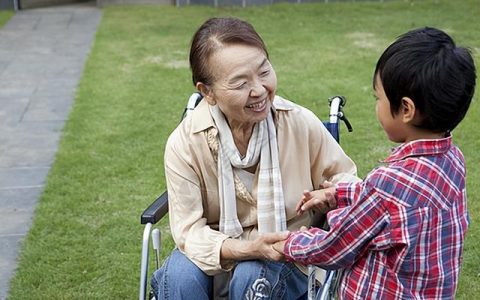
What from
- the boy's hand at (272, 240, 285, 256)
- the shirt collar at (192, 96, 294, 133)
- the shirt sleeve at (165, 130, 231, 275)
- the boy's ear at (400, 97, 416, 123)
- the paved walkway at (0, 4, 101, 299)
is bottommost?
the paved walkway at (0, 4, 101, 299)

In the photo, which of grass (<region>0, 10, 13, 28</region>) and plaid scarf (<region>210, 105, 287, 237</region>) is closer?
plaid scarf (<region>210, 105, 287, 237</region>)

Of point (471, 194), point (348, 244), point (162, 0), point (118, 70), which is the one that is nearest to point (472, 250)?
point (471, 194)

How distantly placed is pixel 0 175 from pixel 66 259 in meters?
1.65

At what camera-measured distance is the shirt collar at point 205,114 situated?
120 inches

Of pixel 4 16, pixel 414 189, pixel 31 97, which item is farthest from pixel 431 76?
pixel 4 16

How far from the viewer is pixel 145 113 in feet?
24.1

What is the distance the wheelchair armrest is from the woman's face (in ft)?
1.66

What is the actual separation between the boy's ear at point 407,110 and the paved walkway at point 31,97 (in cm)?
270

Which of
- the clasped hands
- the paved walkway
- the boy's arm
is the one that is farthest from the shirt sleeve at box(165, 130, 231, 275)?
the paved walkway

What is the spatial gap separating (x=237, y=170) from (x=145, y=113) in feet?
14.5

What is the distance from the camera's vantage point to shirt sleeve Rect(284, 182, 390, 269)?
2.28m

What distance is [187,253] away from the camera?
2969 millimetres

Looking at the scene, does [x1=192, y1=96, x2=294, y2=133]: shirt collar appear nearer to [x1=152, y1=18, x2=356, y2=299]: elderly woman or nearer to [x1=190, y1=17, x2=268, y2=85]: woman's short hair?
[x1=152, y1=18, x2=356, y2=299]: elderly woman

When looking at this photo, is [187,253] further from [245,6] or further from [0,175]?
[245,6]
